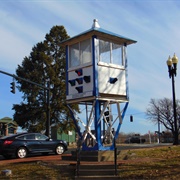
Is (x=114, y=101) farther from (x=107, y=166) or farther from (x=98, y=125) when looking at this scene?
(x=107, y=166)

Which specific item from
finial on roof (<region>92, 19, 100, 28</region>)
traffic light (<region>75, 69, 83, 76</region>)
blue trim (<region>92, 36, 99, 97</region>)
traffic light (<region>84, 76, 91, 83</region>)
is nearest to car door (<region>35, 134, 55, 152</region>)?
traffic light (<region>75, 69, 83, 76</region>)

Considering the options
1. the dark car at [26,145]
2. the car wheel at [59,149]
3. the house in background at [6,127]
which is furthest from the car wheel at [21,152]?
the house in background at [6,127]

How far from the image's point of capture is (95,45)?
1602cm

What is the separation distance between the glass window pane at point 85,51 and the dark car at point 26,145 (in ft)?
17.8

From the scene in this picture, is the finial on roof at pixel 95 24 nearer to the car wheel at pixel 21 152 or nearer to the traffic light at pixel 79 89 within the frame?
the traffic light at pixel 79 89

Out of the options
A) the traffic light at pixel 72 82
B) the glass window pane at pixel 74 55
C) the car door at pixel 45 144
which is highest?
the glass window pane at pixel 74 55

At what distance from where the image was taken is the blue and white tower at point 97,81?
15.6m

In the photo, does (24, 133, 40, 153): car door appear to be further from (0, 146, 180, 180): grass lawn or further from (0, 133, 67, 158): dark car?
(0, 146, 180, 180): grass lawn

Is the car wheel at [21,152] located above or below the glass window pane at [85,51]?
below

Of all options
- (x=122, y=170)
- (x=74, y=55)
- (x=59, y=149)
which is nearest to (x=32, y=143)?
(x=59, y=149)

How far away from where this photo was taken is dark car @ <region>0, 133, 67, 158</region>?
59.2 feet

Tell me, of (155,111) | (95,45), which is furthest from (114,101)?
(155,111)

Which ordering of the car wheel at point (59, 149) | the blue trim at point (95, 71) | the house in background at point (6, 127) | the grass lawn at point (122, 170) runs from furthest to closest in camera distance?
the house in background at point (6, 127) → the car wheel at point (59, 149) → the blue trim at point (95, 71) → the grass lawn at point (122, 170)

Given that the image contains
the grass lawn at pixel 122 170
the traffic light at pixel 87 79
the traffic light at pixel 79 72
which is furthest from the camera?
the traffic light at pixel 79 72
